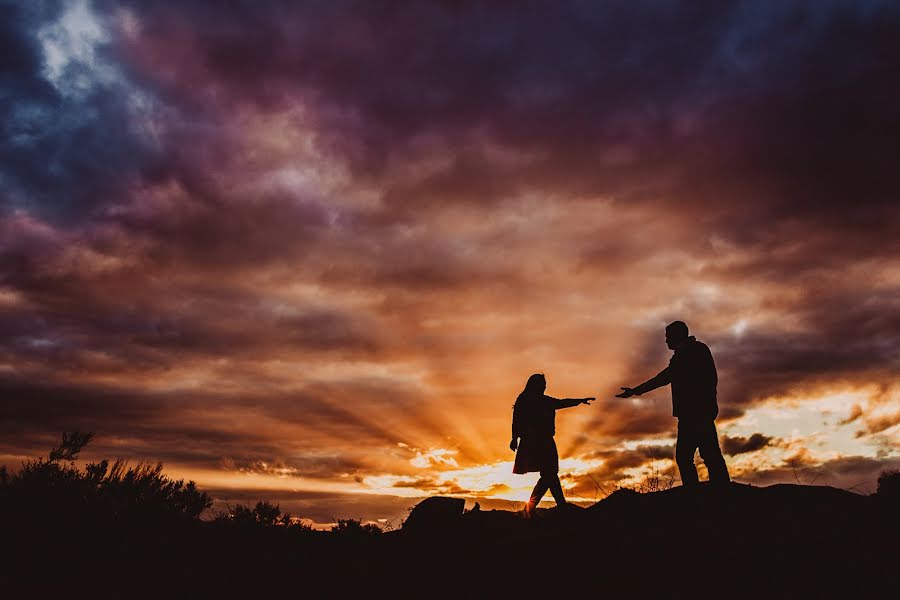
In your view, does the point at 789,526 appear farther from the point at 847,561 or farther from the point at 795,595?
the point at 795,595

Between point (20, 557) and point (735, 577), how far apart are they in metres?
9.03

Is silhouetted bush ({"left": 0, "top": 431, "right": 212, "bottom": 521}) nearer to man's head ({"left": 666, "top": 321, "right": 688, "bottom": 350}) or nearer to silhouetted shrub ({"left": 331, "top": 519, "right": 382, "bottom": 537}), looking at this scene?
silhouetted shrub ({"left": 331, "top": 519, "right": 382, "bottom": 537})

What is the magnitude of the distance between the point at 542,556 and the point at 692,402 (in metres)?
3.59

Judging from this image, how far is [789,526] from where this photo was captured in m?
8.17

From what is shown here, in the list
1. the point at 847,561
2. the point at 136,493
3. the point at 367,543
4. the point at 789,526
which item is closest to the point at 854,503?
the point at 789,526

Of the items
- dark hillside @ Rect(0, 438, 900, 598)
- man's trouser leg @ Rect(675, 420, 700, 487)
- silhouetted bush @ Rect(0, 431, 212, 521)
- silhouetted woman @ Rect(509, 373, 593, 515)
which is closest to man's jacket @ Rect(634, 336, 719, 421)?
man's trouser leg @ Rect(675, 420, 700, 487)

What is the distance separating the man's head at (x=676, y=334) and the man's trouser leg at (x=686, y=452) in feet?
4.21

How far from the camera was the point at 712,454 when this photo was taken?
9.62m

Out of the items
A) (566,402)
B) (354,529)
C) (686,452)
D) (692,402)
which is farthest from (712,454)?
(354,529)

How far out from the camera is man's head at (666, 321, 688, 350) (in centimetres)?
1013

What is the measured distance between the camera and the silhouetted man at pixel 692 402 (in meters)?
9.62

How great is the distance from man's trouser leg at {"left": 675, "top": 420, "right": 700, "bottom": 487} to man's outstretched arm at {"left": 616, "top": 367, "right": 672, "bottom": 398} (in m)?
0.73

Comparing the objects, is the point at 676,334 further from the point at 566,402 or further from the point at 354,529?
the point at 354,529

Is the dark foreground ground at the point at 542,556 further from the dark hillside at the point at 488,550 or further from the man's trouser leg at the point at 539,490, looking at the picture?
the man's trouser leg at the point at 539,490
